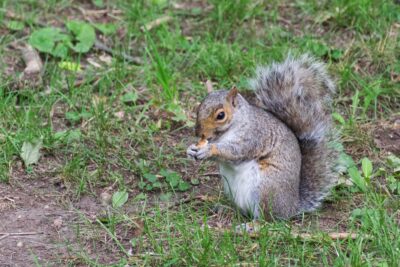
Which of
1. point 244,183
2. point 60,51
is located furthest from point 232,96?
point 60,51

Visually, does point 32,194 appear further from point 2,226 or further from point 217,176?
point 217,176

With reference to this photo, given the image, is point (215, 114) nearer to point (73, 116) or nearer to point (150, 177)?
point (150, 177)

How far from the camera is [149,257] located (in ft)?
9.21

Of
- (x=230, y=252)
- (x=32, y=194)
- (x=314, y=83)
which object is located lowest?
(x=32, y=194)

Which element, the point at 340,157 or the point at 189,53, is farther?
the point at 189,53

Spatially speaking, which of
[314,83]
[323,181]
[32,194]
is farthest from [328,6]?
[32,194]

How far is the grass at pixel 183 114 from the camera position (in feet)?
9.36

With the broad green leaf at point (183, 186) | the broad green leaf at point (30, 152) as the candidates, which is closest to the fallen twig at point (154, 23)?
the broad green leaf at point (30, 152)

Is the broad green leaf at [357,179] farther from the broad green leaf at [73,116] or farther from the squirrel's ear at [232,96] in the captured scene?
the broad green leaf at [73,116]

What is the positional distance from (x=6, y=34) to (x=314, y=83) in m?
1.86

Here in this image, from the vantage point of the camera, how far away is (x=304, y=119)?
3256 mm

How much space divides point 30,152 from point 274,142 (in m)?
1.05

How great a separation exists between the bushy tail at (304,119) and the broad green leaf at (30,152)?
96 centimetres

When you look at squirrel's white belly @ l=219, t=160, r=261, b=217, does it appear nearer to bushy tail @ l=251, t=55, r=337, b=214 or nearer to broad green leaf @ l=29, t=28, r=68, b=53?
bushy tail @ l=251, t=55, r=337, b=214
